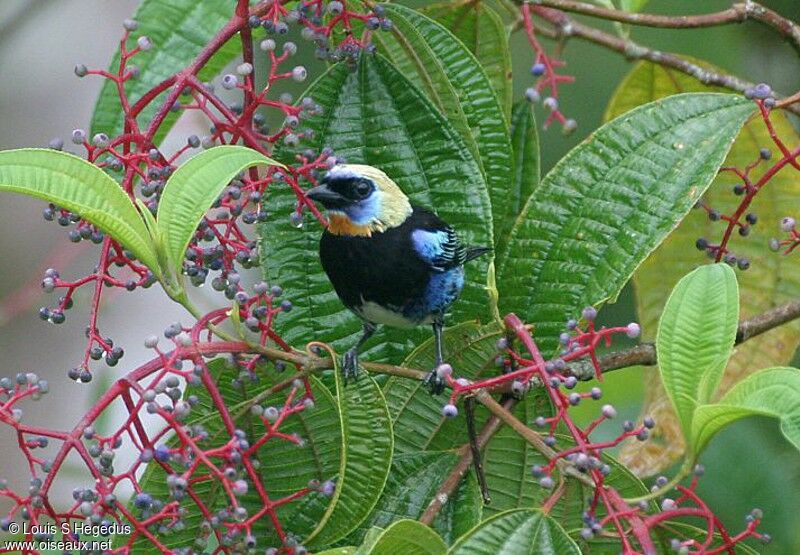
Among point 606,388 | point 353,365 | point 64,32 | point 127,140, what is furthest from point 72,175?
point 64,32

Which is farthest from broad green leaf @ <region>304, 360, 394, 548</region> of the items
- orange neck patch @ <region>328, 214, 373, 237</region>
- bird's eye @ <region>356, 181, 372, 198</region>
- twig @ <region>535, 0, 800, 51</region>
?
twig @ <region>535, 0, 800, 51</region>

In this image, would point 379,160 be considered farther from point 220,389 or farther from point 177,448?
point 177,448

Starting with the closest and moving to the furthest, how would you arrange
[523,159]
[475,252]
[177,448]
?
[177,448] < [475,252] < [523,159]

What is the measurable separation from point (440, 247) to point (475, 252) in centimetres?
18

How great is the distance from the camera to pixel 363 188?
2244mm

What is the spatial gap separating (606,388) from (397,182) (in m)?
1.03

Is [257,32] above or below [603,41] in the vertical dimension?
above

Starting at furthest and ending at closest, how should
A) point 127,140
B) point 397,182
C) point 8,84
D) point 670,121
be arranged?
point 8,84 < point 397,182 < point 670,121 < point 127,140

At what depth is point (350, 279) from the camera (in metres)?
2.17

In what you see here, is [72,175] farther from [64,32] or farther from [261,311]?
[64,32]

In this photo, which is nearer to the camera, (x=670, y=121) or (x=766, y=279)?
(x=670, y=121)

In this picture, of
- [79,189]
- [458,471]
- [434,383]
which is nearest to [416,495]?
[458,471]

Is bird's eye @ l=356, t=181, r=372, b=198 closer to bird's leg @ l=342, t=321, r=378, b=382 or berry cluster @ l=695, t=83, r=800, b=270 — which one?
bird's leg @ l=342, t=321, r=378, b=382

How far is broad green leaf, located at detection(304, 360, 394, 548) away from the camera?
1.73m
